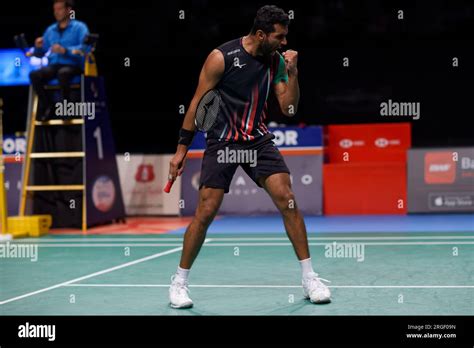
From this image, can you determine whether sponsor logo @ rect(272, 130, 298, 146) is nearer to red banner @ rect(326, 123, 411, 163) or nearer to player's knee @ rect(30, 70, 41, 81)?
red banner @ rect(326, 123, 411, 163)

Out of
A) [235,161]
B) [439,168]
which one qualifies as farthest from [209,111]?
[439,168]

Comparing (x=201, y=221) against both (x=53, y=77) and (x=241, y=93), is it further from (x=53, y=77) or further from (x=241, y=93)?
(x=53, y=77)

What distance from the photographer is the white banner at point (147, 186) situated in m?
13.5

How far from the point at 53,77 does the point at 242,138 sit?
6284mm

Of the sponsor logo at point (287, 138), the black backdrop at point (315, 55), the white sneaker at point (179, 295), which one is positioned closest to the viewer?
the white sneaker at point (179, 295)

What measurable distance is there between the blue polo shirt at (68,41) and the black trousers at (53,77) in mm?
108

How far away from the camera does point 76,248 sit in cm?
933

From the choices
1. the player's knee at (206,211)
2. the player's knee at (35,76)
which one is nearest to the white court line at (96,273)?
the player's knee at (206,211)

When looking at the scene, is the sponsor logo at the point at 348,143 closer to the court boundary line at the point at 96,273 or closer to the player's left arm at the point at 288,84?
the court boundary line at the point at 96,273

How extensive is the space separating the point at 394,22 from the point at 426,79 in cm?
127

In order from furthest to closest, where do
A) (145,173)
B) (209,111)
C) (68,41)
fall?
1. (145,173)
2. (68,41)
3. (209,111)

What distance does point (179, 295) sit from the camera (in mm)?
5402
